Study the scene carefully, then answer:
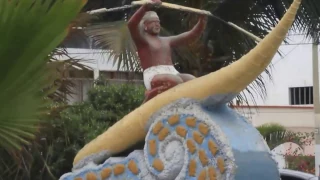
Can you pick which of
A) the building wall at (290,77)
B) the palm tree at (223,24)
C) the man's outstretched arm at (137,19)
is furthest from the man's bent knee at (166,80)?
the building wall at (290,77)

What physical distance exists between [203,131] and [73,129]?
16.6ft

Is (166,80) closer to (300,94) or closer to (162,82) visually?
(162,82)

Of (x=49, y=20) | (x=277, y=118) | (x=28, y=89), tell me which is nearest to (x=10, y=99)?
(x=28, y=89)

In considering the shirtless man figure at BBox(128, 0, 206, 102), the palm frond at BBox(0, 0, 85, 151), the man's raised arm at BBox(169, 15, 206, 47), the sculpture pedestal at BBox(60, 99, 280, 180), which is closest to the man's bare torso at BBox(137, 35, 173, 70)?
the shirtless man figure at BBox(128, 0, 206, 102)

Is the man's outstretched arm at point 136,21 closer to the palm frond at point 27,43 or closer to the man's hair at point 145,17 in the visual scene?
the man's hair at point 145,17

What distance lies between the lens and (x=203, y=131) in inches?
227

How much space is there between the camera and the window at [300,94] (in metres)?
33.3

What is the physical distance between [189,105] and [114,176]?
1.06 meters

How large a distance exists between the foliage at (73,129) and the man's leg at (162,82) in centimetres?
234

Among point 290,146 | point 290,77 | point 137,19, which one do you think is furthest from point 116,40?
point 290,77

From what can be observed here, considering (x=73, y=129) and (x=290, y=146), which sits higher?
(x=73, y=129)

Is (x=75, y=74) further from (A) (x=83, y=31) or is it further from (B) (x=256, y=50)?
(B) (x=256, y=50)

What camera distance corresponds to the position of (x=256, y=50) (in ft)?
18.4

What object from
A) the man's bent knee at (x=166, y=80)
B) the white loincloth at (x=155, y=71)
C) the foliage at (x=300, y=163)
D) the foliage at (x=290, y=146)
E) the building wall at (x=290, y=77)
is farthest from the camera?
the building wall at (x=290, y=77)
